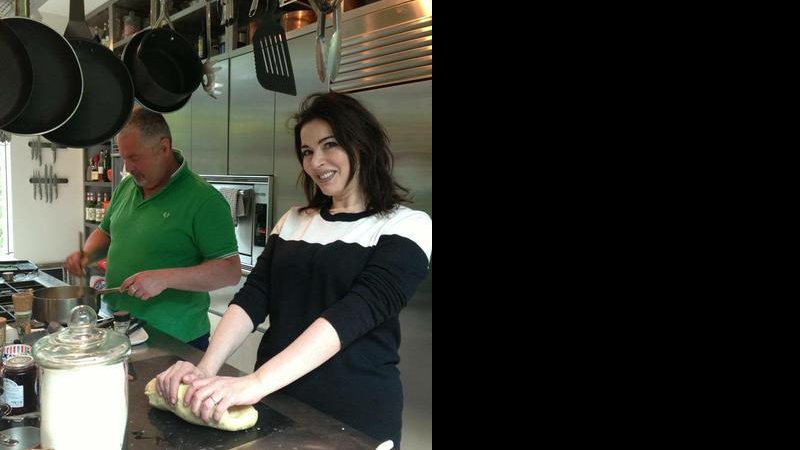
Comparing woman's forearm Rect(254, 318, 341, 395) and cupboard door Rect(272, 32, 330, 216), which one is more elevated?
cupboard door Rect(272, 32, 330, 216)

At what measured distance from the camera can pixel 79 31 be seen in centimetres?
127

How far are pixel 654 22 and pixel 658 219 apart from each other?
52 millimetres

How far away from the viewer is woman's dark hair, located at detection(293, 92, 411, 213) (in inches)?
45.3

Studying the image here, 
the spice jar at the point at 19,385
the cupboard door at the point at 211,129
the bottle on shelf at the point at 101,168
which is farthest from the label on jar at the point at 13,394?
the bottle on shelf at the point at 101,168

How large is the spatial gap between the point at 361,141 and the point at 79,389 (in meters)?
0.67

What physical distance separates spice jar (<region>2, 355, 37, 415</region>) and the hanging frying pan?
1.71 ft

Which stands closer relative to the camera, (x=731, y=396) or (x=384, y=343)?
(x=731, y=396)

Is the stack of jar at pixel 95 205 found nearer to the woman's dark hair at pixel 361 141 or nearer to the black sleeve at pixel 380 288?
the woman's dark hair at pixel 361 141

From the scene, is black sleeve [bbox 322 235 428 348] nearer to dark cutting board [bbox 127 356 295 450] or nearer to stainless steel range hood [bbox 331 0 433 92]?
dark cutting board [bbox 127 356 295 450]

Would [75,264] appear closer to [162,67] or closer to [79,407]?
[162,67]

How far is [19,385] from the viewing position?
85cm

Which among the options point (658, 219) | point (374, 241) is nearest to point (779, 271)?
point (658, 219)

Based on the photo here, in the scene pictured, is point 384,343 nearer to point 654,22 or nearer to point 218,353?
point 218,353

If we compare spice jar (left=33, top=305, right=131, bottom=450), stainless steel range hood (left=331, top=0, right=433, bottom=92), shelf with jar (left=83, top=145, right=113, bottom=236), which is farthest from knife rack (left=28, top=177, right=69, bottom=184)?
spice jar (left=33, top=305, right=131, bottom=450)
